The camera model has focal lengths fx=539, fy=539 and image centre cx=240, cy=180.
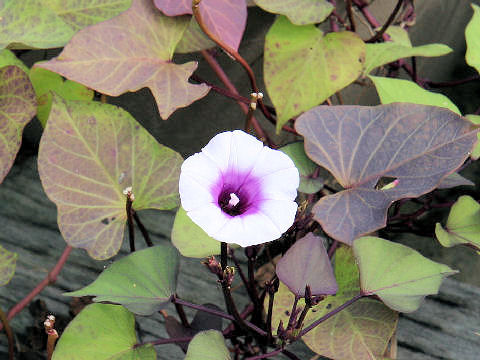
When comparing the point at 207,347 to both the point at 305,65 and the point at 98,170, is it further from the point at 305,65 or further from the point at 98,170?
the point at 305,65

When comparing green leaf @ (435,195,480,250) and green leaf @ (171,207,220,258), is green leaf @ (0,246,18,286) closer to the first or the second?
green leaf @ (171,207,220,258)

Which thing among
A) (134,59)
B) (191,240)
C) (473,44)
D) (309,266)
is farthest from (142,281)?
(473,44)

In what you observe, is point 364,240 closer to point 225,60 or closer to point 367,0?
point 225,60


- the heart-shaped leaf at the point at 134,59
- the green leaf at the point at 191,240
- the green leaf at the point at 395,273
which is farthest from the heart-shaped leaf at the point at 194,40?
the green leaf at the point at 395,273

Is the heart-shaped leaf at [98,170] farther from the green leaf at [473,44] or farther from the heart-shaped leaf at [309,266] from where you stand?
the green leaf at [473,44]

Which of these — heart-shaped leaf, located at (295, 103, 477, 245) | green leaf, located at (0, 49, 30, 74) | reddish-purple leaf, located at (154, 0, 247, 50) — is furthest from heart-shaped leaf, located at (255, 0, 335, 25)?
green leaf, located at (0, 49, 30, 74)

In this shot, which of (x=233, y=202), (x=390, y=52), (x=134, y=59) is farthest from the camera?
(x=390, y=52)

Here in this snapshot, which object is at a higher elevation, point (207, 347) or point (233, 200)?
point (233, 200)
